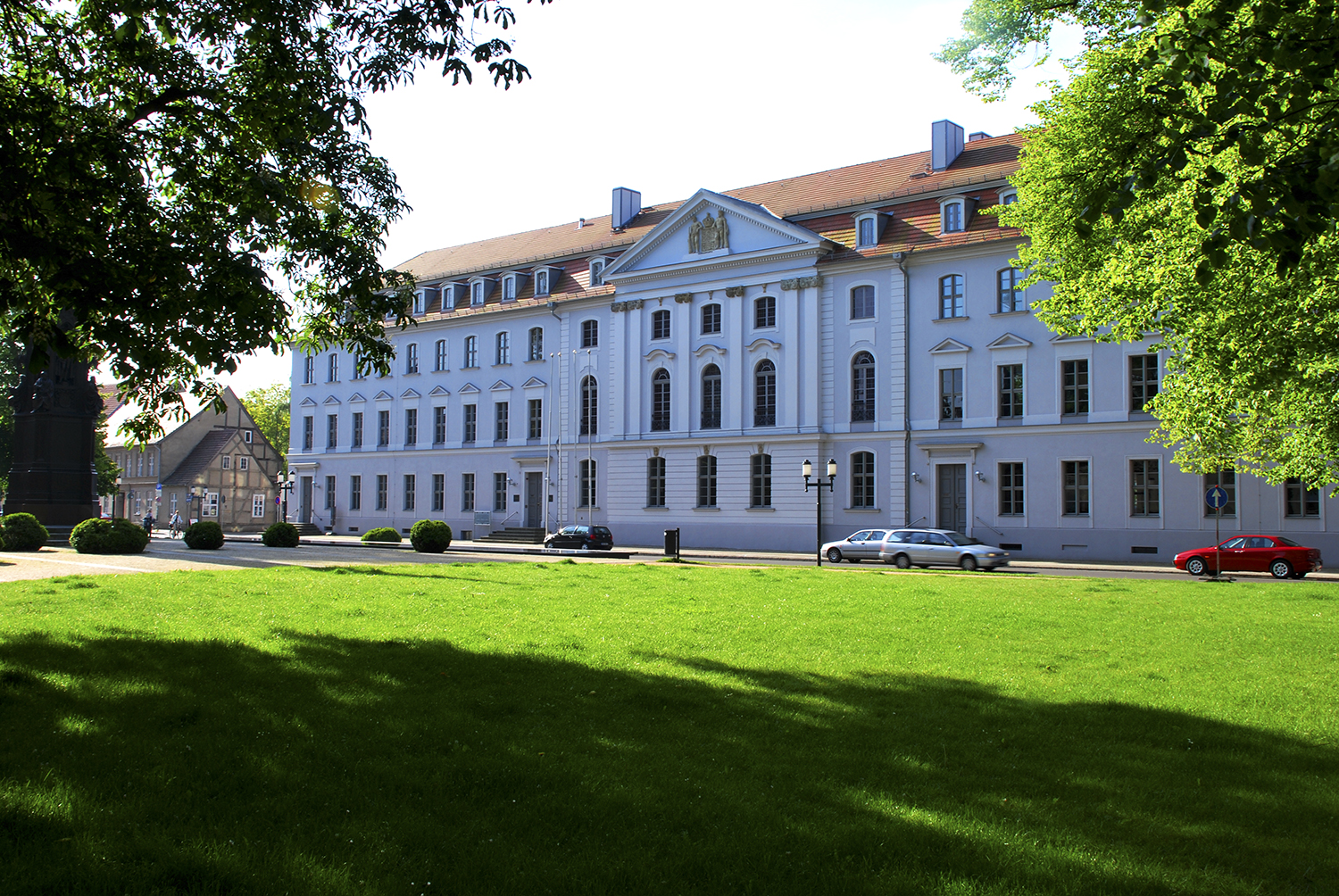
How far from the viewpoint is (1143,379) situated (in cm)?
3700

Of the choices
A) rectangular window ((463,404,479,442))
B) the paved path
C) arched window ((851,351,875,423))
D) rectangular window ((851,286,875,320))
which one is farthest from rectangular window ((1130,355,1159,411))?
rectangular window ((463,404,479,442))

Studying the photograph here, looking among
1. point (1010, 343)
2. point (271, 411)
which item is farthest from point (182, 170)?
point (271, 411)

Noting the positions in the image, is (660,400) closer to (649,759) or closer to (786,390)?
(786,390)

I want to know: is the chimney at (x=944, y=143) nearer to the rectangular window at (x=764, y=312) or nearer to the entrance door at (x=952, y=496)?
the rectangular window at (x=764, y=312)

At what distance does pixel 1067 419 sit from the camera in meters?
38.3

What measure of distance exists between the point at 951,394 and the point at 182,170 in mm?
34497

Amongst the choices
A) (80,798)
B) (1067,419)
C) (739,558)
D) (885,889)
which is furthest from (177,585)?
(1067,419)

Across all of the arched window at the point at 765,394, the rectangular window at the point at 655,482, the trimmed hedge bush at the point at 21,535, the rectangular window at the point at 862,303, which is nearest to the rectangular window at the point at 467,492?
the rectangular window at the point at 655,482

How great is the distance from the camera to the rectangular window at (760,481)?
4488 centimetres

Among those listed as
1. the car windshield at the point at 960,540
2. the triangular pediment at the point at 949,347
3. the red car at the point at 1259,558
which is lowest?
the red car at the point at 1259,558

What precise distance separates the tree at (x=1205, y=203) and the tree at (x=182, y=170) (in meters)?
6.32

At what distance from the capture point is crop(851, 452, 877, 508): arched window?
42.6m

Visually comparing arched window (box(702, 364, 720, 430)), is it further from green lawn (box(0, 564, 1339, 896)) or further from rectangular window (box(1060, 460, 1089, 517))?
green lawn (box(0, 564, 1339, 896))

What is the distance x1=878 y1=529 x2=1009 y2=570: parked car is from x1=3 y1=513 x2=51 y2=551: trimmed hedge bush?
2508 cm
